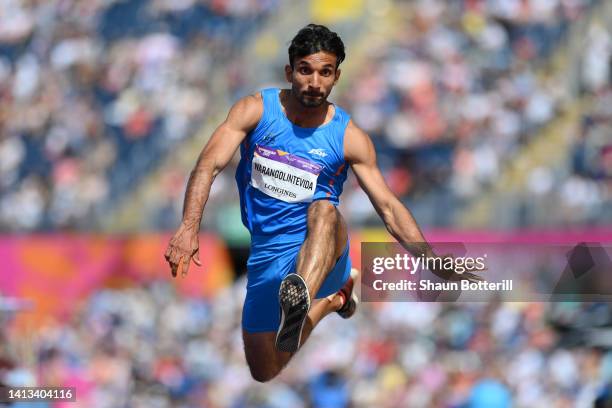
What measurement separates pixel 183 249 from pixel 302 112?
1.42 metres

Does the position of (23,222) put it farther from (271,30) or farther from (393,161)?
(393,161)

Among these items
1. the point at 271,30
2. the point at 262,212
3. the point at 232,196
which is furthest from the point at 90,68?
the point at 262,212

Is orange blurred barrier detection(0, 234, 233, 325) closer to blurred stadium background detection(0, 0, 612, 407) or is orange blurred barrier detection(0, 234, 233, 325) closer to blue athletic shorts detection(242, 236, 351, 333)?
blurred stadium background detection(0, 0, 612, 407)

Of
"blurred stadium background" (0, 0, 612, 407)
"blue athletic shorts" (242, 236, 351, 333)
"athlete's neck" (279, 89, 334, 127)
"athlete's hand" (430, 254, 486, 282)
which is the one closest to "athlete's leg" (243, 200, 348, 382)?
"blue athletic shorts" (242, 236, 351, 333)

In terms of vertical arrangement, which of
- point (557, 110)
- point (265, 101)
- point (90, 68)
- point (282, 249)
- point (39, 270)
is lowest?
point (282, 249)

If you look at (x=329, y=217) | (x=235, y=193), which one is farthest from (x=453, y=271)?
(x=235, y=193)

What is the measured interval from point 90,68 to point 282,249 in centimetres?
1154

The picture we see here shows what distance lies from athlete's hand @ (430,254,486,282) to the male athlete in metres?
0.01

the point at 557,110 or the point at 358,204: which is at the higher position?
the point at 557,110

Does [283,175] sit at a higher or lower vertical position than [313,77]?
lower

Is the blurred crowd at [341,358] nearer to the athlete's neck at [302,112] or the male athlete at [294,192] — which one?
the male athlete at [294,192]

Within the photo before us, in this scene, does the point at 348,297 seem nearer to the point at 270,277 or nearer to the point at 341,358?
the point at 270,277

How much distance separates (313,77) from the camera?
761cm

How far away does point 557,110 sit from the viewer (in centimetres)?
1598
